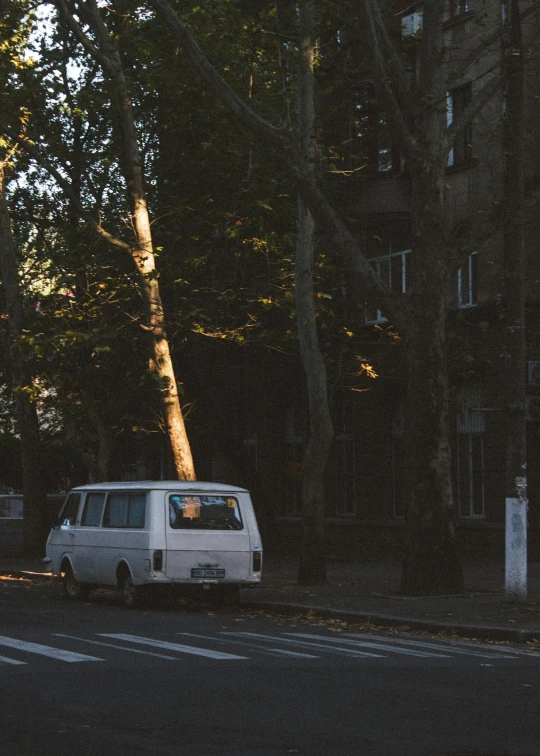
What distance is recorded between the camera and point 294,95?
26062 millimetres

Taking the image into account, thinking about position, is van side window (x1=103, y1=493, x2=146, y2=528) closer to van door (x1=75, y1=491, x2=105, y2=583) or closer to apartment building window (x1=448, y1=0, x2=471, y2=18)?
van door (x1=75, y1=491, x2=105, y2=583)

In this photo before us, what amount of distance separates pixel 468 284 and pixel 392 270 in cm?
312

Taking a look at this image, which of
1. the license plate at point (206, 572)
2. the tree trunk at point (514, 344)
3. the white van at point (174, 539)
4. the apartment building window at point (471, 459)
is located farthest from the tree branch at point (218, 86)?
A: the apartment building window at point (471, 459)

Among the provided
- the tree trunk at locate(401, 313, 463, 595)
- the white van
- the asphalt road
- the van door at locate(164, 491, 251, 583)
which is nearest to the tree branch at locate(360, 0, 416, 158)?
the tree trunk at locate(401, 313, 463, 595)

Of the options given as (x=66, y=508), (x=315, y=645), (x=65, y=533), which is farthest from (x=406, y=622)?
(x=66, y=508)

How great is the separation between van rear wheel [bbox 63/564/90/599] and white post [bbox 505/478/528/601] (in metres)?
7.07

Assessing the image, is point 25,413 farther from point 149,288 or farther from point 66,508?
point 66,508

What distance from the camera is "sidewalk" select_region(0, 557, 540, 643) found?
1589 cm

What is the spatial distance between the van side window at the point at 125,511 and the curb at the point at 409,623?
1.96 m

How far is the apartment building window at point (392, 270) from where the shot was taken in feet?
109

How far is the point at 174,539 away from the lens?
1956 cm

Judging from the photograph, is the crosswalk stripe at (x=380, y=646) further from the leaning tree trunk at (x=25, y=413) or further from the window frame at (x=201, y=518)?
the leaning tree trunk at (x=25, y=413)

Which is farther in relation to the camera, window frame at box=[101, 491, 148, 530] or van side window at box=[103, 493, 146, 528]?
van side window at box=[103, 493, 146, 528]

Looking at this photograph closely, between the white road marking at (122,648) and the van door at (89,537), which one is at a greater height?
the van door at (89,537)
